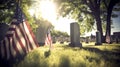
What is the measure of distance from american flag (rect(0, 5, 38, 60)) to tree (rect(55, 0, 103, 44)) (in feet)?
82.0

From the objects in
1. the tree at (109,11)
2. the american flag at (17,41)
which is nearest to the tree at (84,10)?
the tree at (109,11)

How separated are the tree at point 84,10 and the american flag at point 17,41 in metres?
25.0

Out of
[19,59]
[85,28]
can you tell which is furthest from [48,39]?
[85,28]

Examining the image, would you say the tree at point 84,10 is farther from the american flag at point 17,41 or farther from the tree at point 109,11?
the american flag at point 17,41

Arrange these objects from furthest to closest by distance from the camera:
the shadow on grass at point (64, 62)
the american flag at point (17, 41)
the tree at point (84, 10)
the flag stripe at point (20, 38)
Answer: the tree at point (84, 10)
the flag stripe at point (20, 38)
the shadow on grass at point (64, 62)
the american flag at point (17, 41)

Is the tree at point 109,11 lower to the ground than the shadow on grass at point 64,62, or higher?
higher

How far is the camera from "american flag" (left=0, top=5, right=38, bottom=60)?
29.0 ft

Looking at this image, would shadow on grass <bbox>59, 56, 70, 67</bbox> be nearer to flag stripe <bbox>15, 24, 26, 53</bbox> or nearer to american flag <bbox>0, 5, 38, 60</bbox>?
american flag <bbox>0, 5, 38, 60</bbox>

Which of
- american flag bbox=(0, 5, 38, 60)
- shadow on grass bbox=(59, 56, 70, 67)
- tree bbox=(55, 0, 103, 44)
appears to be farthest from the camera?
tree bbox=(55, 0, 103, 44)

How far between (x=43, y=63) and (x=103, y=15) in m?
33.5

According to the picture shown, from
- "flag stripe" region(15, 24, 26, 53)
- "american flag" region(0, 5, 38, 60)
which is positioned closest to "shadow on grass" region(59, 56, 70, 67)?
"american flag" region(0, 5, 38, 60)

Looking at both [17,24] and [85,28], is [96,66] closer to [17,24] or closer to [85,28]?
[17,24]

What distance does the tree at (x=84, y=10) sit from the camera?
34.6 meters

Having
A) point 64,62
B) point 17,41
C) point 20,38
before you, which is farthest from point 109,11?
point 17,41
